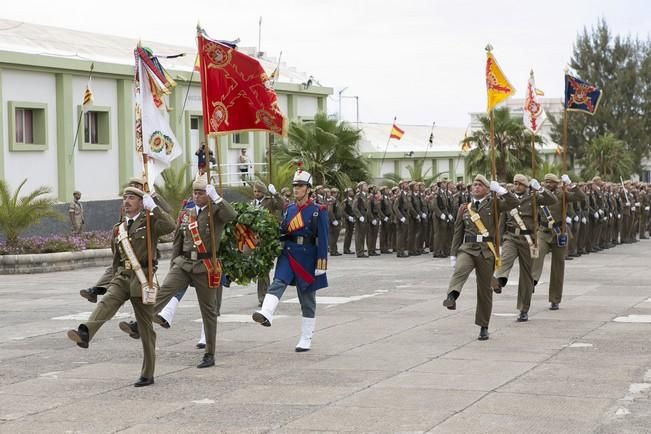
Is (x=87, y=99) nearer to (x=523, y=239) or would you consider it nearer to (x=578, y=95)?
(x=578, y=95)

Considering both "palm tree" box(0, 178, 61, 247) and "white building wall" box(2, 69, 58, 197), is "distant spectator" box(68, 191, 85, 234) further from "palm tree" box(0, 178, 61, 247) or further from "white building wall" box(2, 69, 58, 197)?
"palm tree" box(0, 178, 61, 247)

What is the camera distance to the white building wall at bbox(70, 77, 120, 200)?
111 ft

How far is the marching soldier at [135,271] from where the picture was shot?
10.3m

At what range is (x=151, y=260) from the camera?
10414 mm

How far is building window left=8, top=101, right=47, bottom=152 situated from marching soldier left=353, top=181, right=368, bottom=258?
29.3 ft

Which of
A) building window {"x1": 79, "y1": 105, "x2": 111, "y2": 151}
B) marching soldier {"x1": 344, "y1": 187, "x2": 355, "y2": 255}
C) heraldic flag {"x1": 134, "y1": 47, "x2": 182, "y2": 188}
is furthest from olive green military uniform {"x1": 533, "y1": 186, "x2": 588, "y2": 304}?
building window {"x1": 79, "y1": 105, "x2": 111, "y2": 151}

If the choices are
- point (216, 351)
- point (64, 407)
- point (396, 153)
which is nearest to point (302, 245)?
point (216, 351)

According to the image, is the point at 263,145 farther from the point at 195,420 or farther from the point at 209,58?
the point at 195,420

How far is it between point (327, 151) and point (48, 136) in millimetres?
8597

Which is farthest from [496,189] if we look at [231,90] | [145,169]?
[145,169]

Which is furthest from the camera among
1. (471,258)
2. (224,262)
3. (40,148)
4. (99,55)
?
(99,55)

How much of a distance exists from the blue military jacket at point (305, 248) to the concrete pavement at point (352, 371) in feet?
2.50

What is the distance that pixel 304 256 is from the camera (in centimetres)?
1241

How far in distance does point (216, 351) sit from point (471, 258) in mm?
3170
